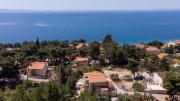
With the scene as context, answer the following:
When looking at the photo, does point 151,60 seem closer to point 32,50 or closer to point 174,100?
point 174,100

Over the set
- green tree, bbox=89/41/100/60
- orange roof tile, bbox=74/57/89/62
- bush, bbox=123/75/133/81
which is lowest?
bush, bbox=123/75/133/81

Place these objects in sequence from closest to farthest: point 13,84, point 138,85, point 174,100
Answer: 1. point 174,100
2. point 138,85
3. point 13,84

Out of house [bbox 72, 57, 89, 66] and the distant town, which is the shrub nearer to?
the distant town

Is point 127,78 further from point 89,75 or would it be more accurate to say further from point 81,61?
point 81,61

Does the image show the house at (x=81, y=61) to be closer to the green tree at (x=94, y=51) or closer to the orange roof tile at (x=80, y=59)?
the orange roof tile at (x=80, y=59)

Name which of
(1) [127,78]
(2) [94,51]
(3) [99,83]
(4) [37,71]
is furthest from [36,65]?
(1) [127,78]

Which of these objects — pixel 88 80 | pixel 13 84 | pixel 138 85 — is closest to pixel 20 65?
pixel 13 84

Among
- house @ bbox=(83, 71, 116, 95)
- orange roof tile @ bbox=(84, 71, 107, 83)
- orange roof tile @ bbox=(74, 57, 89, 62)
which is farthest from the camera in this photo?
orange roof tile @ bbox=(74, 57, 89, 62)

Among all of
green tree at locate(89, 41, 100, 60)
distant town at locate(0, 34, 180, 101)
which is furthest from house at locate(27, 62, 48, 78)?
green tree at locate(89, 41, 100, 60)
